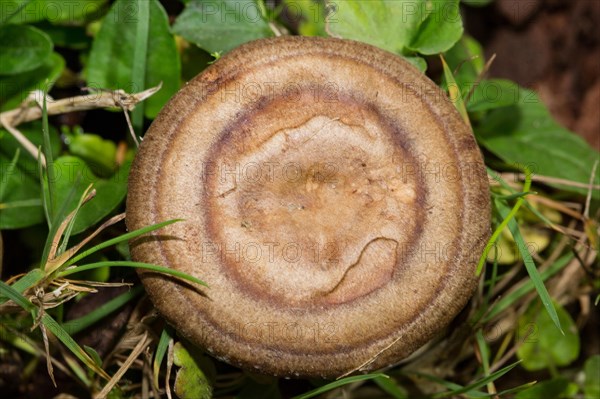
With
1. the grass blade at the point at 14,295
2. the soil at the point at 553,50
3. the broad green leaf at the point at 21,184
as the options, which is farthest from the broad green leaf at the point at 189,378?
the soil at the point at 553,50

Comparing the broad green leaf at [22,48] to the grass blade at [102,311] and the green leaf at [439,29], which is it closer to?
the grass blade at [102,311]

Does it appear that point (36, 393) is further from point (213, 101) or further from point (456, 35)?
point (456, 35)

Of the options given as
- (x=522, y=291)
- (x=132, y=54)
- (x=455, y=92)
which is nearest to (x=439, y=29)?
(x=455, y=92)

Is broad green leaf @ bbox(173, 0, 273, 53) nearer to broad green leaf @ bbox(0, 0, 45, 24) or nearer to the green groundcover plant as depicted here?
the green groundcover plant

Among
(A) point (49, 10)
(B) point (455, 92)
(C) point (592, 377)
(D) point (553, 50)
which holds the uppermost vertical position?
(A) point (49, 10)

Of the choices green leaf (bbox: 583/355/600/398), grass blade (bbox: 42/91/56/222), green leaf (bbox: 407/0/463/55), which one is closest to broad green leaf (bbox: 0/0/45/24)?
grass blade (bbox: 42/91/56/222)

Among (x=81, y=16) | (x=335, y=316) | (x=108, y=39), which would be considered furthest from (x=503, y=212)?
(x=81, y=16)

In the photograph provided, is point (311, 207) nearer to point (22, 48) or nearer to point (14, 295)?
point (14, 295)
